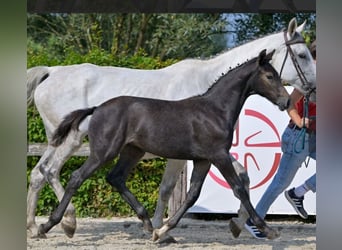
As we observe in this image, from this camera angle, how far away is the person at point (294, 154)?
19.1 feet

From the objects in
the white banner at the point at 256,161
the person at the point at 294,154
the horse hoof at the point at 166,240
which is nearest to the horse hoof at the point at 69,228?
the horse hoof at the point at 166,240

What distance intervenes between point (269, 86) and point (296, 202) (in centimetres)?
128

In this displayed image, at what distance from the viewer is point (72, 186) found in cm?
586

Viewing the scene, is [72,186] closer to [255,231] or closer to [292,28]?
[255,231]

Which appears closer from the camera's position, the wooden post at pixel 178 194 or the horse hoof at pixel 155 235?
the horse hoof at pixel 155 235

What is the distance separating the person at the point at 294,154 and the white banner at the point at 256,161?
8 cm

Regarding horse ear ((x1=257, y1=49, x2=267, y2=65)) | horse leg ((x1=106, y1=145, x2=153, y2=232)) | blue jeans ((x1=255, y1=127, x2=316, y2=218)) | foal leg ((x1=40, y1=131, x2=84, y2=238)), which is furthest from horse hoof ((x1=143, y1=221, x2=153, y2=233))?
horse ear ((x1=257, y1=49, x2=267, y2=65))

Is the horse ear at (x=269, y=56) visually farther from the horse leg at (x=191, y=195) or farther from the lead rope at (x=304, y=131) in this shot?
the horse leg at (x=191, y=195)

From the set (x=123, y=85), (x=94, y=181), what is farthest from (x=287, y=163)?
(x=94, y=181)

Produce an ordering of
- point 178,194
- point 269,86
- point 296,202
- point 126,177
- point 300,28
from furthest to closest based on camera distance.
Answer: point 296,202 < point 178,194 < point 126,177 < point 300,28 < point 269,86

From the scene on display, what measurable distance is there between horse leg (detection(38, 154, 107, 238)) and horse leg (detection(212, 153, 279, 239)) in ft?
2.99

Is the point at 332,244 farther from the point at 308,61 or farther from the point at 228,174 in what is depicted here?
the point at 308,61

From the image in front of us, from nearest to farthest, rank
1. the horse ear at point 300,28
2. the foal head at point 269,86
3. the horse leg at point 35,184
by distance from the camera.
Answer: the foal head at point 269,86 < the horse ear at point 300,28 < the horse leg at point 35,184

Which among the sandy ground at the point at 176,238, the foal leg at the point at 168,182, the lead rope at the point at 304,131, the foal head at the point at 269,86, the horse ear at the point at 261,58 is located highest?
the horse ear at the point at 261,58
